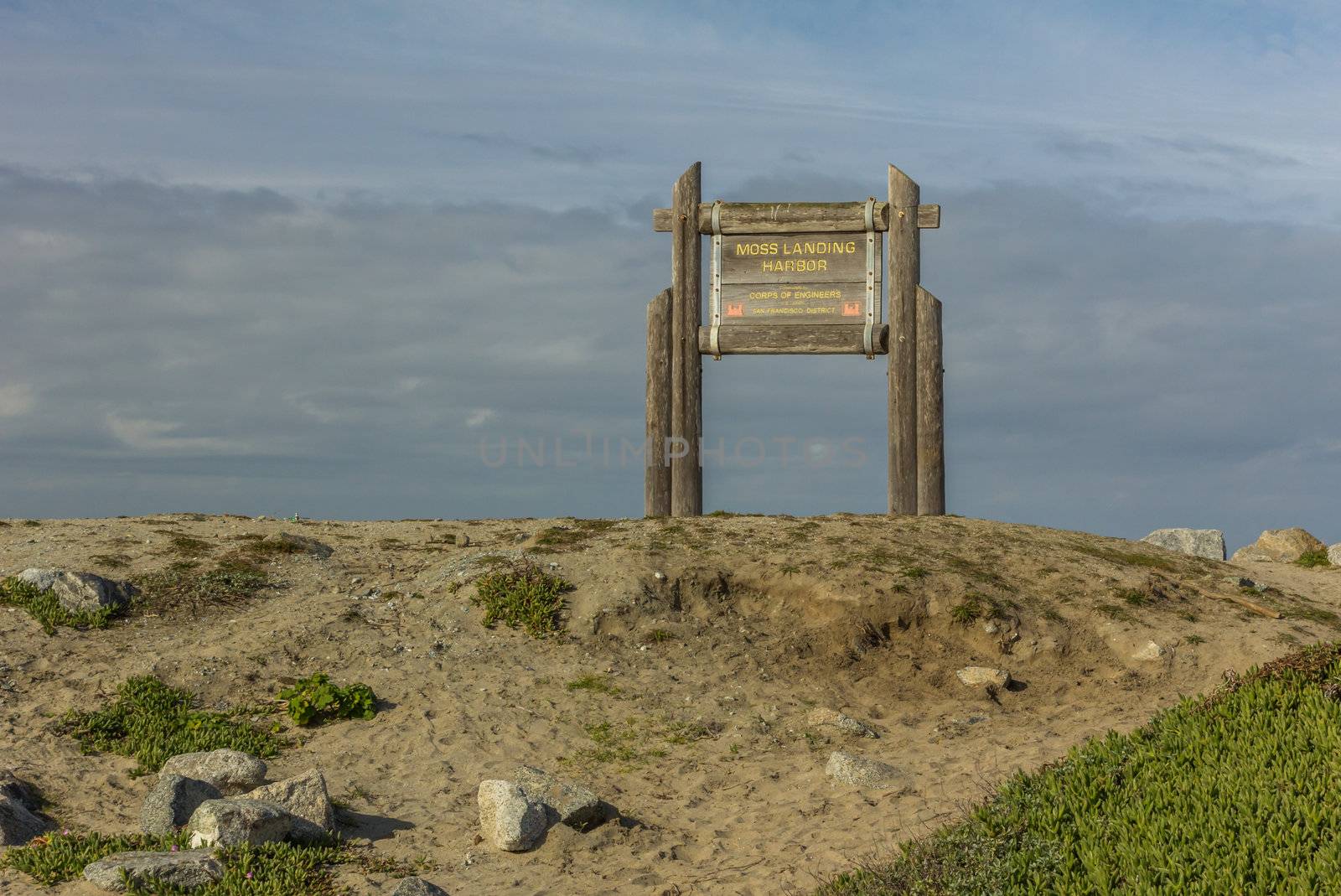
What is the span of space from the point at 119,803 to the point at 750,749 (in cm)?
583

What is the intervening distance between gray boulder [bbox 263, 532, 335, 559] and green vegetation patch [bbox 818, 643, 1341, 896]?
37.1 feet

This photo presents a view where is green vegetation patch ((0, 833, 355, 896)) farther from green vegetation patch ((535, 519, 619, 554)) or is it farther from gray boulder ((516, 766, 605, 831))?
green vegetation patch ((535, 519, 619, 554))

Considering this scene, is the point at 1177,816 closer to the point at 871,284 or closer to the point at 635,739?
the point at 635,739

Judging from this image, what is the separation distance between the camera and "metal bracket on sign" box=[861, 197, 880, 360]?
1856cm

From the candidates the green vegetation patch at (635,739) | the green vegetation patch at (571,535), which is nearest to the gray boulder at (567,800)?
the green vegetation patch at (635,739)

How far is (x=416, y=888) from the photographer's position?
24.3ft

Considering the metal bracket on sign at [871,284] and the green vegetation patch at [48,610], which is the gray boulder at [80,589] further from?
the metal bracket on sign at [871,284]

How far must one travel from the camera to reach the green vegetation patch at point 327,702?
11398mm

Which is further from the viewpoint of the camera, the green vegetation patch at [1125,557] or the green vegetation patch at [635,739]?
the green vegetation patch at [1125,557]

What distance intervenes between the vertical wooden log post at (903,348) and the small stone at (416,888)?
40.4 ft

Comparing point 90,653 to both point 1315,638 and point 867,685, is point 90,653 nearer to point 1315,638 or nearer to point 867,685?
point 867,685

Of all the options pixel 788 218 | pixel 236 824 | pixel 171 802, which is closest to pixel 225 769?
pixel 171 802

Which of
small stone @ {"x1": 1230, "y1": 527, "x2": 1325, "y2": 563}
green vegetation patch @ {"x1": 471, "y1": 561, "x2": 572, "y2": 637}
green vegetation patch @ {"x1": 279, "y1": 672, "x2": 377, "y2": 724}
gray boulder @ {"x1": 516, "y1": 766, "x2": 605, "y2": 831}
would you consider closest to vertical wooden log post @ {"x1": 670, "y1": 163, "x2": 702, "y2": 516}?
green vegetation patch @ {"x1": 471, "y1": 561, "x2": 572, "y2": 637}

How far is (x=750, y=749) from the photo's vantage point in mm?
10922
